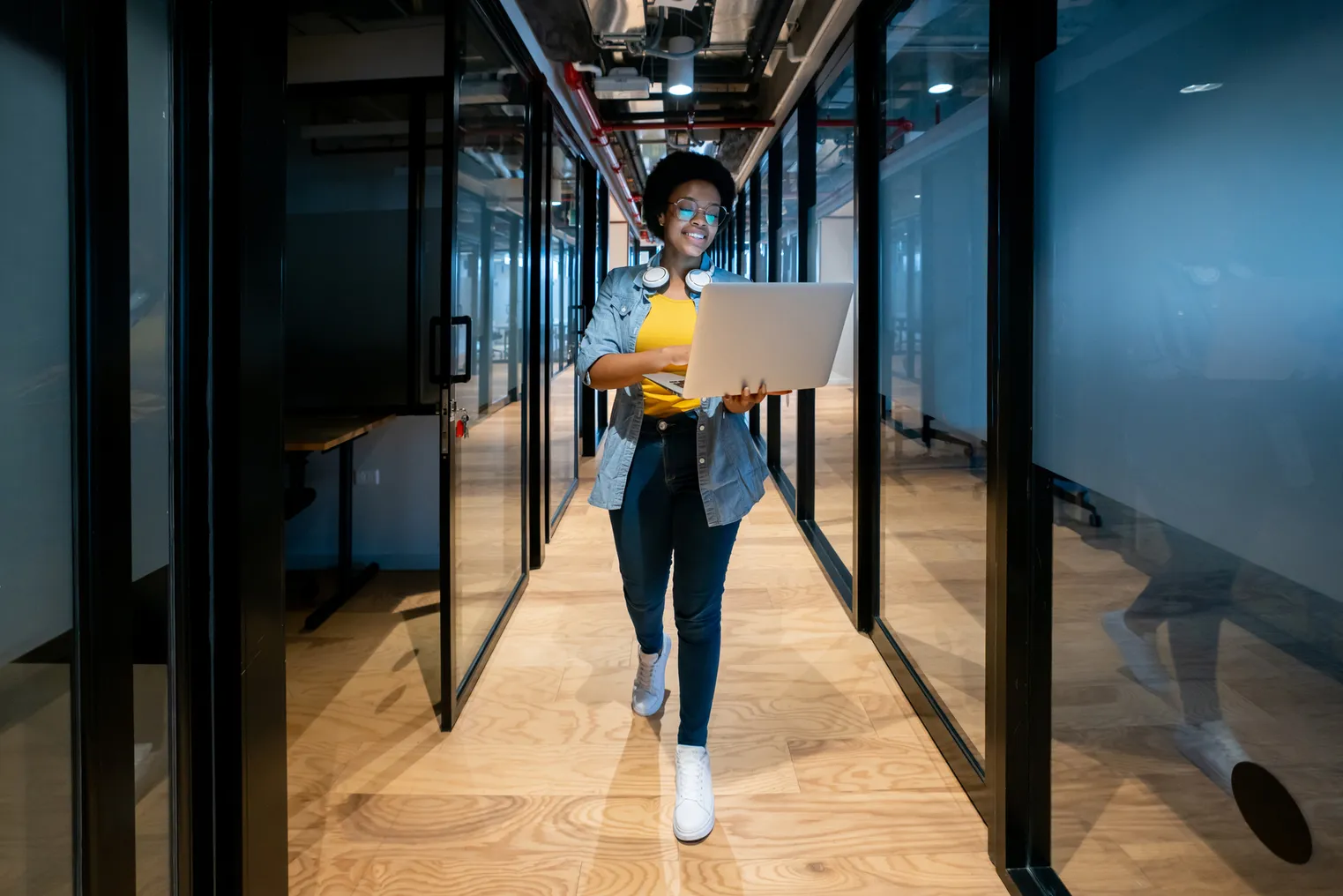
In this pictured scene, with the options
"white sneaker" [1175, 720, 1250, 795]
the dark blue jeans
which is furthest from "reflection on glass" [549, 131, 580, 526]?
"white sneaker" [1175, 720, 1250, 795]

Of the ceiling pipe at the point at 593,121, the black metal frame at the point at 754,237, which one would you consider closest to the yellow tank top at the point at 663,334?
the ceiling pipe at the point at 593,121

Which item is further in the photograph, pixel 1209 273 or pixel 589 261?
pixel 589 261

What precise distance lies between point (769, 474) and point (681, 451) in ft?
1.01

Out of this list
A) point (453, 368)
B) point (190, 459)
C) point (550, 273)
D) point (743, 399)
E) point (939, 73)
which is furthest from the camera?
point (550, 273)

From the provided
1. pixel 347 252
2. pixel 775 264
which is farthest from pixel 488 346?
pixel 775 264

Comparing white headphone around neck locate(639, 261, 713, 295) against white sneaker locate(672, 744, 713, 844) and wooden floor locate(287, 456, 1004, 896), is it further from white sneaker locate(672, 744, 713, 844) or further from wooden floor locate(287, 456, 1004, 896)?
wooden floor locate(287, 456, 1004, 896)

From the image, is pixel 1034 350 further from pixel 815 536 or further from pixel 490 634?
pixel 815 536

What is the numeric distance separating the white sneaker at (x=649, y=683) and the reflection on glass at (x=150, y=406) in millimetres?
1390

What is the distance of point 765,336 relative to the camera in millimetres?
1540

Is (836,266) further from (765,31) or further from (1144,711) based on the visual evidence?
(1144,711)

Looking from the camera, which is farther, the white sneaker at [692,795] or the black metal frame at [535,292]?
the black metal frame at [535,292]

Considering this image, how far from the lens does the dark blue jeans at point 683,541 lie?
Result: 1845mm

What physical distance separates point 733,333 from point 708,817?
113 centimetres

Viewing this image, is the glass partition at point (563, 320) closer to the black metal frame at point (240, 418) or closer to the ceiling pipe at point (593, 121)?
the ceiling pipe at point (593, 121)
